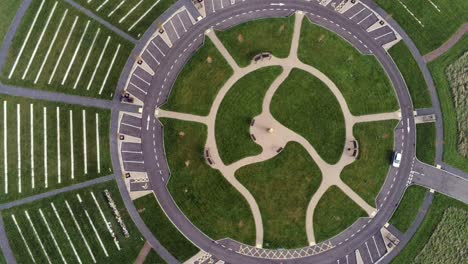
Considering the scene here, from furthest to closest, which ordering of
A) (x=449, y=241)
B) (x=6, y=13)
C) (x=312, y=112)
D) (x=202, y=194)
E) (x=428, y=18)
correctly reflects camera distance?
(x=428, y=18), (x=449, y=241), (x=312, y=112), (x=202, y=194), (x=6, y=13)

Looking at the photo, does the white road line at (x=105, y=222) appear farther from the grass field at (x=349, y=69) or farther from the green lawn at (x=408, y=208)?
the green lawn at (x=408, y=208)

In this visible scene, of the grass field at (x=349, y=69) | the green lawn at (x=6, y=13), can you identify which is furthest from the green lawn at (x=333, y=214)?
the green lawn at (x=6, y=13)

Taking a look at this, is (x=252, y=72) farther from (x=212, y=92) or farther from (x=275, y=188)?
(x=275, y=188)

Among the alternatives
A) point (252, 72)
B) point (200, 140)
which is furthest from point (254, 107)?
point (200, 140)

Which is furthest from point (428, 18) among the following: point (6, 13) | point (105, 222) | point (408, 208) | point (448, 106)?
point (6, 13)

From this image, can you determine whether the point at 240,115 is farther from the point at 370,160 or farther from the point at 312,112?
the point at 370,160

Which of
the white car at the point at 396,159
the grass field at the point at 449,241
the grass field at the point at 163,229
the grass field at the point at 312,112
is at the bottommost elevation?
the grass field at the point at 449,241
